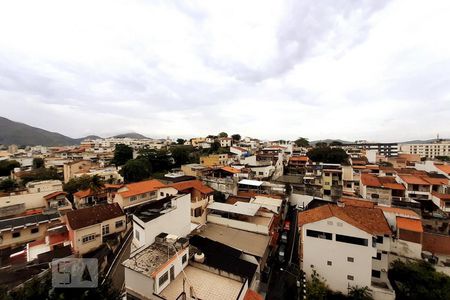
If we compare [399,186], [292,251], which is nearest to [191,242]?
[292,251]

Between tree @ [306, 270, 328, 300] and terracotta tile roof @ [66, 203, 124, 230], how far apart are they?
1842 centimetres

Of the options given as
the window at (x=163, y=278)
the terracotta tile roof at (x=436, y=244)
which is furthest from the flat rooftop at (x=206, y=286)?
the terracotta tile roof at (x=436, y=244)

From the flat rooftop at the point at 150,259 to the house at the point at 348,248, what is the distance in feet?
36.0

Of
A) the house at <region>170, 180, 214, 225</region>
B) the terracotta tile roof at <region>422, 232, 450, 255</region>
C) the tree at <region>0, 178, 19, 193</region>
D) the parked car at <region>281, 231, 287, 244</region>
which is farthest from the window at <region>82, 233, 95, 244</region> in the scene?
the terracotta tile roof at <region>422, 232, 450, 255</region>

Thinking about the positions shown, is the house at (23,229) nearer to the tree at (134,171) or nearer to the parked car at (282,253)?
the tree at (134,171)

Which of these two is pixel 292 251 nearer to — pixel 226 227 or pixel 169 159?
pixel 226 227

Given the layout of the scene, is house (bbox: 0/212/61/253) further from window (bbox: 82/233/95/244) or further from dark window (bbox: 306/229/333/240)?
dark window (bbox: 306/229/333/240)

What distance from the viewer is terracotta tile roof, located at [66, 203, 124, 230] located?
17148 mm

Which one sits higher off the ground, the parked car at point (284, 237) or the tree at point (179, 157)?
the tree at point (179, 157)

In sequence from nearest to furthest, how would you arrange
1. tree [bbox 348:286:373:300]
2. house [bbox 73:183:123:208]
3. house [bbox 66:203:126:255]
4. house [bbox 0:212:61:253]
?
1. tree [bbox 348:286:373:300]
2. house [bbox 66:203:126:255]
3. house [bbox 0:212:61:253]
4. house [bbox 73:183:123:208]

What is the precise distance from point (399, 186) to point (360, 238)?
19327 mm

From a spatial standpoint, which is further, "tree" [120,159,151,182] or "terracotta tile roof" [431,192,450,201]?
"tree" [120,159,151,182]

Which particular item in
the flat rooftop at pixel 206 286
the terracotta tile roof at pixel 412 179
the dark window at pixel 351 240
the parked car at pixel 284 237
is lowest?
the parked car at pixel 284 237

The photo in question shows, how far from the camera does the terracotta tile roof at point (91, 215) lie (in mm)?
17148
